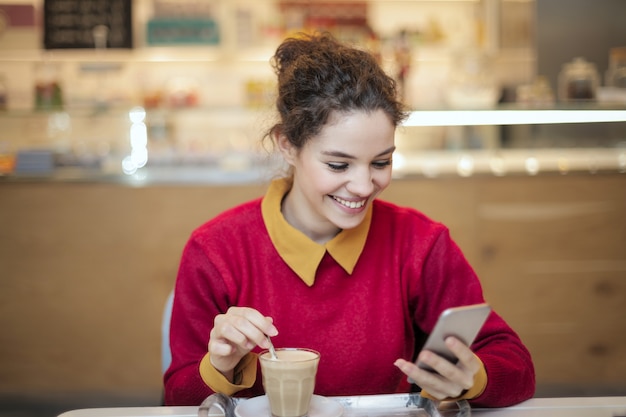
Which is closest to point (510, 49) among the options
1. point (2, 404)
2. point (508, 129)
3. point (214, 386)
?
point (508, 129)

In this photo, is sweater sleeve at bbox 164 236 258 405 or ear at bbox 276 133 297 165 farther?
ear at bbox 276 133 297 165

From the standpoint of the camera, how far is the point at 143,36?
5.59 meters

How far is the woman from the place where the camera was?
1.44 m

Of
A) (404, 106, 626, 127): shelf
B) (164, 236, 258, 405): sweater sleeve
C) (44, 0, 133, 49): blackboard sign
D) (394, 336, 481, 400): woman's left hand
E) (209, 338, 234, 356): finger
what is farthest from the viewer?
(44, 0, 133, 49): blackboard sign

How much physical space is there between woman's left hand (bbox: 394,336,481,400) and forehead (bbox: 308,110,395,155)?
457 mm

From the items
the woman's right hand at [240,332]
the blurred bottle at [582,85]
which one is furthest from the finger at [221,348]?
the blurred bottle at [582,85]

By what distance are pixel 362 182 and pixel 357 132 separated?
10 centimetres

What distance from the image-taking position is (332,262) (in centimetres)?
160

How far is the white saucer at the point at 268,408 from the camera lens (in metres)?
1.17

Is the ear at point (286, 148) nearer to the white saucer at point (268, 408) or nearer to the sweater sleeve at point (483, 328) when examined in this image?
the sweater sleeve at point (483, 328)

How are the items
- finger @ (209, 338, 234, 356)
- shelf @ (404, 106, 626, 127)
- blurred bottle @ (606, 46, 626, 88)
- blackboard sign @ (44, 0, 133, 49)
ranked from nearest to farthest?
finger @ (209, 338, 234, 356)
shelf @ (404, 106, 626, 127)
blurred bottle @ (606, 46, 626, 88)
blackboard sign @ (44, 0, 133, 49)

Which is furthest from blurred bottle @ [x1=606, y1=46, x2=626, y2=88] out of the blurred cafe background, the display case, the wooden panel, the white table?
the white table

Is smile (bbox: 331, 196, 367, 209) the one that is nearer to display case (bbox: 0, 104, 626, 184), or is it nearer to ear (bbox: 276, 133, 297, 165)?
ear (bbox: 276, 133, 297, 165)

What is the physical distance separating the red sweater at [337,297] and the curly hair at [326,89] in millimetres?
265
